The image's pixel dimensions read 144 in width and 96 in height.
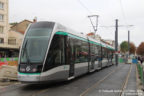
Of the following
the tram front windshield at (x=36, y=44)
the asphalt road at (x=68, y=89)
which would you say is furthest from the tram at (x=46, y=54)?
the asphalt road at (x=68, y=89)

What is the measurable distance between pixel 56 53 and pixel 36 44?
1119mm

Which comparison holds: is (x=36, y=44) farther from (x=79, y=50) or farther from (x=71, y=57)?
(x=79, y=50)

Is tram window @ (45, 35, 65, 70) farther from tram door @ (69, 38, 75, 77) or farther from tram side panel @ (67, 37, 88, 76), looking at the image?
tram side panel @ (67, 37, 88, 76)

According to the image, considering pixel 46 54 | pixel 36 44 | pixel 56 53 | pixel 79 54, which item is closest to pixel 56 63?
pixel 56 53

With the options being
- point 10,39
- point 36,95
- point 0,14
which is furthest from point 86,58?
point 10,39

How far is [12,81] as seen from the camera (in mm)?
12781

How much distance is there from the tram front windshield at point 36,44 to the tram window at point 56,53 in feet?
1.12

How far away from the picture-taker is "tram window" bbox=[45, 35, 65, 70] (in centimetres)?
953

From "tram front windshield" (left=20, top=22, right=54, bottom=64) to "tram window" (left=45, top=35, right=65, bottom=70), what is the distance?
1.12ft

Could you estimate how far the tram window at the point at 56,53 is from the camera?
9531 mm

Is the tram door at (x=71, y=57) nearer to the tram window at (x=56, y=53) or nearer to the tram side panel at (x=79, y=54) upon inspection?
the tram side panel at (x=79, y=54)

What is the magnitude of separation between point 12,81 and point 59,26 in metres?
4.97

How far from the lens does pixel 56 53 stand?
1005cm

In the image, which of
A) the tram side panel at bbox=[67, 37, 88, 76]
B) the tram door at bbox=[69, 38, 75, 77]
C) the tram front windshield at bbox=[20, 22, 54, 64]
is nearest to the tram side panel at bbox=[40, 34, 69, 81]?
the tram front windshield at bbox=[20, 22, 54, 64]
